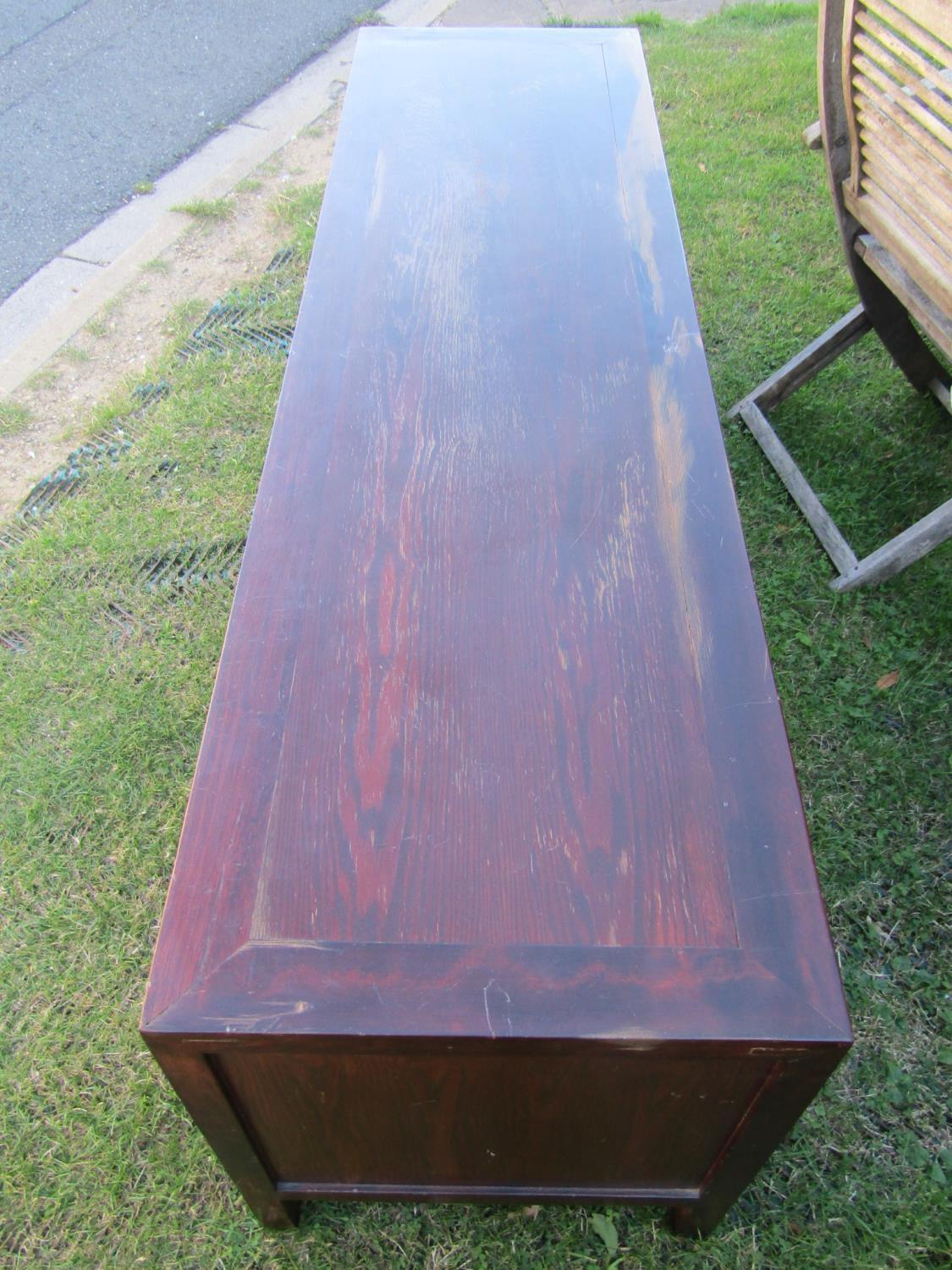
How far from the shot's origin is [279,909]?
96 centimetres

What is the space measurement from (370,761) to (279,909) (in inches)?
7.8

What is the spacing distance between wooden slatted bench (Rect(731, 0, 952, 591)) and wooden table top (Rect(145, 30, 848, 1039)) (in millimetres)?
507

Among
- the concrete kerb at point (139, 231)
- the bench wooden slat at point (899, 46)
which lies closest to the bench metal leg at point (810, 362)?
the bench wooden slat at point (899, 46)

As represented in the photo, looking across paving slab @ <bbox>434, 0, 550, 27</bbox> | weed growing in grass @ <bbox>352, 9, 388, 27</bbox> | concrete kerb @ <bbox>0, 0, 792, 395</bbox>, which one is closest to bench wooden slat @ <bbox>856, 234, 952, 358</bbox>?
concrete kerb @ <bbox>0, 0, 792, 395</bbox>

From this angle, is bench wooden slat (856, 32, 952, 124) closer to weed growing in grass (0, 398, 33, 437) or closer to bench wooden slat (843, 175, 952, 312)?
bench wooden slat (843, 175, 952, 312)

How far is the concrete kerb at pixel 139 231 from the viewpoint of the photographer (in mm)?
2928

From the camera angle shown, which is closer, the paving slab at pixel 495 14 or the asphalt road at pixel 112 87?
the asphalt road at pixel 112 87

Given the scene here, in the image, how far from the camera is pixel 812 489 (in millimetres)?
2373

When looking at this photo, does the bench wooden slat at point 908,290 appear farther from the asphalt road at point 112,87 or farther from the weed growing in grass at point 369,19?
the weed growing in grass at point 369,19

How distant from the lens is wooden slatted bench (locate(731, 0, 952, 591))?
1673 mm

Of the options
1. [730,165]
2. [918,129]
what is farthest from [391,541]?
[730,165]

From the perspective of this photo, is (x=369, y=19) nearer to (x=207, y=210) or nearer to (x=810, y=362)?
(x=207, y=210)

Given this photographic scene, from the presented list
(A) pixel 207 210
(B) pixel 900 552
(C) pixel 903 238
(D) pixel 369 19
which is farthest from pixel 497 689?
(D) pixel 369 19

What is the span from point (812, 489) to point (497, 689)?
1.58 m
